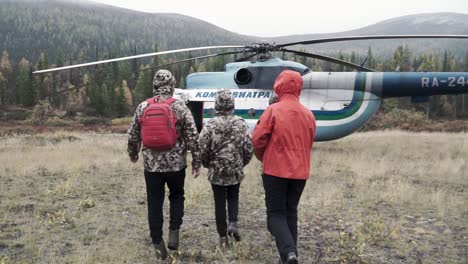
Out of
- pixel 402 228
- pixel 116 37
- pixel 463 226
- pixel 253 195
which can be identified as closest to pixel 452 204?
pixel 463 226

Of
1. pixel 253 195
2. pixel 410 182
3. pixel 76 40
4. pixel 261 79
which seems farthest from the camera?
pixel 76 40

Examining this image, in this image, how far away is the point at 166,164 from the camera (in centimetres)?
411

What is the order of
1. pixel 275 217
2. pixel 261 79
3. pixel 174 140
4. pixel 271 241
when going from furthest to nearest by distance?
pixel 261 79, pixel 271 241, pixel 174 140, pixel 275 217

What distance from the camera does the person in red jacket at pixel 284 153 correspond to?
3.66 m

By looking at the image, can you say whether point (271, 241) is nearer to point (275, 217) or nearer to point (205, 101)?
point (275, 217)

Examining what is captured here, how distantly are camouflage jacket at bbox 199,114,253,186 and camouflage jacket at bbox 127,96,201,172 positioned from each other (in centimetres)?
15

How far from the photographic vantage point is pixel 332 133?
11.2 meters

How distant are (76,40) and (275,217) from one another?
179 meters

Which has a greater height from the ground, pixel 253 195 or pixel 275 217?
pixel 275 217

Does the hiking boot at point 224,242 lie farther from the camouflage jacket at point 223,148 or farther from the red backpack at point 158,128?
the red backpack at point 158,128

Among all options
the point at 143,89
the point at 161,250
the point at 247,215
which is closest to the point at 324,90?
the point at 247,215

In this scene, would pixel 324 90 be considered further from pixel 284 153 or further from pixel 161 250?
pixel 161 250

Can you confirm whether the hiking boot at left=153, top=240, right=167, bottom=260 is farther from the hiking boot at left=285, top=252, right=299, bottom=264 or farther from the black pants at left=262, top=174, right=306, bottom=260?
the hiking boot at left=285, top=252, right=299, bottom=264

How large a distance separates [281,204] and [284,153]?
0.48 metres
